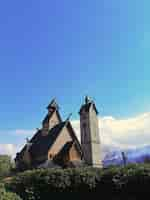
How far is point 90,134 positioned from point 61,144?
6.75m

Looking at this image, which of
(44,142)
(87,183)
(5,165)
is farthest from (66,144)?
(87,183)

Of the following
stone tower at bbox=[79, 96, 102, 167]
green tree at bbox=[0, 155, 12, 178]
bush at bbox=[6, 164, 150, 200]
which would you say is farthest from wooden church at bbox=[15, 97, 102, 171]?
bush at bbox=[6, 164, 150, 200]

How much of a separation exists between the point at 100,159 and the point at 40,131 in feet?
34.6

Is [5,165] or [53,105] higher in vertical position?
[53,105]

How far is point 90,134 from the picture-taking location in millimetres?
42719

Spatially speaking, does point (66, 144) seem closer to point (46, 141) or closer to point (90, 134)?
point (46, 141)

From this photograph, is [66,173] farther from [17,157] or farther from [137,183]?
[17,157]

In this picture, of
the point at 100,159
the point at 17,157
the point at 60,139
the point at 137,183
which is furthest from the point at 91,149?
the point at 137,183

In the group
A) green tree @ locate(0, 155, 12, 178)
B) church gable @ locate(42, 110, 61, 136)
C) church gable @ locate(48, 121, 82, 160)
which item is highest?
church gable @ locate(42, 110, 61, 136)

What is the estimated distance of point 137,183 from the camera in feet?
48.9

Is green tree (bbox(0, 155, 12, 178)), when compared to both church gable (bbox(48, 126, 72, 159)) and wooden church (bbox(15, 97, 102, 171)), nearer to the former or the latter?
wooden church (bbox(15, 97, 102, 171))

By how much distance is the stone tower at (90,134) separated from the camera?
1655 inches

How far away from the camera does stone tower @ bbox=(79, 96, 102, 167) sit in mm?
42031

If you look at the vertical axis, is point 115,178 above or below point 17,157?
below
